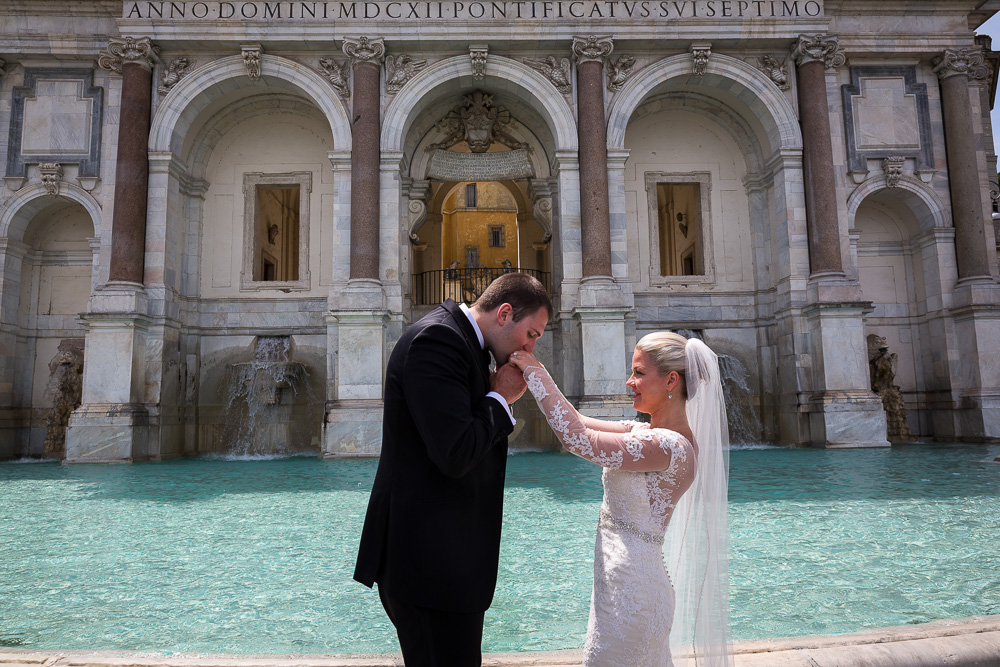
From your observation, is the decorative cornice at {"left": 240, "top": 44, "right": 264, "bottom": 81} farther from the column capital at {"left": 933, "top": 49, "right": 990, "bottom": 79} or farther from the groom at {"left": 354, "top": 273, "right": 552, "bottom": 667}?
the column capital at {"left": 933, "top": 49, "right": 990, "bottom": 79}

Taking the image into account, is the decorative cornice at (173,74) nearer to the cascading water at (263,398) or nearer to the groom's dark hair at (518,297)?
the cascading water at (263,398)

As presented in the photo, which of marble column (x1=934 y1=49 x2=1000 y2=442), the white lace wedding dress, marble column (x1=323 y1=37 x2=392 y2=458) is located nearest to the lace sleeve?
the white lace wedding dress

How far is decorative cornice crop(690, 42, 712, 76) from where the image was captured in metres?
14.7

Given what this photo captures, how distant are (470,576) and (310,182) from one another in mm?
15800

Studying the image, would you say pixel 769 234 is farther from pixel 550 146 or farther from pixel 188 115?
pixel 188 115

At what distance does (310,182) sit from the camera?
1652 cm

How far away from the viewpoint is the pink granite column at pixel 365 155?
1394cm

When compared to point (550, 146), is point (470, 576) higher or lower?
lower

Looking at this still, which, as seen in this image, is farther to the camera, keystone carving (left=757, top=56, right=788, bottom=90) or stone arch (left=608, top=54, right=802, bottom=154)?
keystone carving (left=757, top=56, right=788, bottom=90)

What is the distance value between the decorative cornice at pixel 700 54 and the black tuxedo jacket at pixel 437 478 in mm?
14579

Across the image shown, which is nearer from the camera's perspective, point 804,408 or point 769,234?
point 804,408

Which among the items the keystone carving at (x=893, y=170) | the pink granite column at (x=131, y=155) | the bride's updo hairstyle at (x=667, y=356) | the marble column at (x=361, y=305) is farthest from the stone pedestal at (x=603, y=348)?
the bride's updo hairstyle at (x=667, y=356)

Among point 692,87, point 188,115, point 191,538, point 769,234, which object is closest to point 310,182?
point 188,115

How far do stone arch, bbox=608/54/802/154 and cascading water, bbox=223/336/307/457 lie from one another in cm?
876
